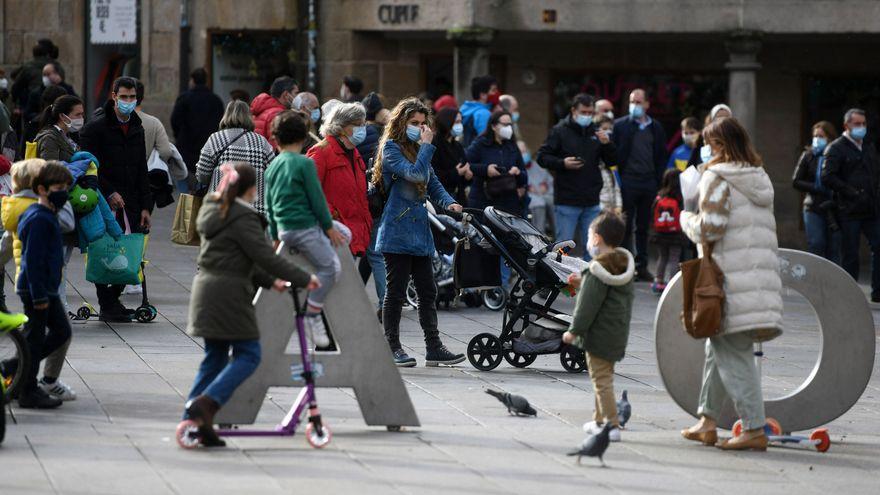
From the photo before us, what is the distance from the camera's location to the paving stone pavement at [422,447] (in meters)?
7.65

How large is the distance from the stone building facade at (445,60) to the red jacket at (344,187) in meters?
9.67

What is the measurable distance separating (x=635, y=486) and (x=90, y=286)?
818cm

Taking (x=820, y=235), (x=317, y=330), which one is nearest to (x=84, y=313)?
(x=317, y=330)

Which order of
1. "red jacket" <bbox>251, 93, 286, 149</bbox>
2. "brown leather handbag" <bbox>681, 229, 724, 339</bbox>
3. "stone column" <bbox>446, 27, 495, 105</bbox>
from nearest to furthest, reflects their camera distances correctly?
"brown leather handbag" <bbox>681, 229, 724, 339</bbox>
"red jacket" <bbox>251, 93, 286, 149</bbox>
"stone column" <bbox>446, 27, 495, 105</bbox>

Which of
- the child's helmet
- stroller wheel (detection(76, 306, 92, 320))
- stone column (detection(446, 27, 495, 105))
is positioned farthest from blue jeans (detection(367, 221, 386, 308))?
stone column (detection(446, 27, 495, 105))

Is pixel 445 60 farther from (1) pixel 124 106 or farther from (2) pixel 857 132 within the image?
(1) pixel 124 106

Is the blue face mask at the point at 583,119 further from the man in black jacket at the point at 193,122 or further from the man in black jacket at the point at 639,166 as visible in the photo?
the man in black jacket at the point at 193,122

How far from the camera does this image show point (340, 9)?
70.9 ft

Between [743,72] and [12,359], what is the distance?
12719mm

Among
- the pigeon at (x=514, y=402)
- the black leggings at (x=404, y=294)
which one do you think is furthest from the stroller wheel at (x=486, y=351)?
the pigeon at (x=514, y=402)

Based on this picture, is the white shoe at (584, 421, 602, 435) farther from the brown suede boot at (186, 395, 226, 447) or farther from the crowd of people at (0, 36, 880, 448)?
the brown suede boot at (186, 395, 226, 447)

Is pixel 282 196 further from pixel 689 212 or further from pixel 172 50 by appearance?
pixel 172 50

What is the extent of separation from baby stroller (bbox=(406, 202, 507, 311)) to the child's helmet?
324 centimetres

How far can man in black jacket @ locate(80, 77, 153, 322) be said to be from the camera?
41.8 ft
